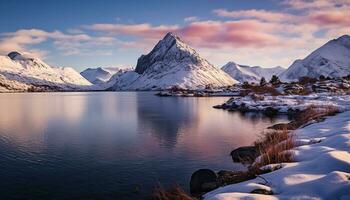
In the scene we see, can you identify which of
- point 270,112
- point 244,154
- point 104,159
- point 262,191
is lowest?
point 104,159

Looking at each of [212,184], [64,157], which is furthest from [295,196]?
[64,157]

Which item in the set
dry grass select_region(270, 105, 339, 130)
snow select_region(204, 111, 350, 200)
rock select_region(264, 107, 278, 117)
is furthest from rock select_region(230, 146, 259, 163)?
rock select_region(264, 107, 278, 117)

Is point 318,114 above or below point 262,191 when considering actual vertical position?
above

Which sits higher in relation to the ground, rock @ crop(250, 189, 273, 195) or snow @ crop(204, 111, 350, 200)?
snow @ crop(204, 111, 350, 200)

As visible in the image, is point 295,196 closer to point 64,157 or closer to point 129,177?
point 129,177

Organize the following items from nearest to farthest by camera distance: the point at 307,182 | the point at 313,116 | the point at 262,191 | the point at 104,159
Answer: the point at 307,182 < the point at 262,191 < the point at 104,159 < the point at 313,116

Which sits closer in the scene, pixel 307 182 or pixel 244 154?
pixel 307 182

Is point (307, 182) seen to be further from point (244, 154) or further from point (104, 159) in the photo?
point (104, 159)

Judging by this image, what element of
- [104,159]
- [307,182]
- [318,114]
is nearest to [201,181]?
[307,182]

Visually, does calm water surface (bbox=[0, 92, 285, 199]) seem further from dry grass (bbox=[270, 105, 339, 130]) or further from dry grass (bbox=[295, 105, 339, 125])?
dry grass (bbox=[295, 105, 339, 125])

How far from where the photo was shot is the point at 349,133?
58.6 feet

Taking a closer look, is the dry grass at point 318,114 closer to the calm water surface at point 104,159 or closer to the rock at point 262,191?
the calm water surface at point 104,159

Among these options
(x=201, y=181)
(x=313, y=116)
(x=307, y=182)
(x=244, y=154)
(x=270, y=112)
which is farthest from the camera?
(x=270, y=112)

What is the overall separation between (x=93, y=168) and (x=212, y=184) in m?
11.4
